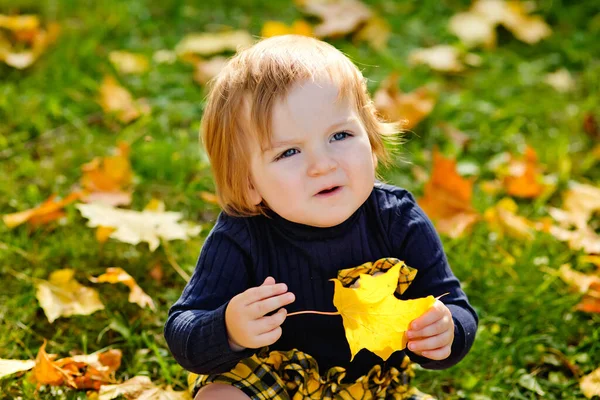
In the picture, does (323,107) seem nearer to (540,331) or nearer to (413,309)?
(413,309)

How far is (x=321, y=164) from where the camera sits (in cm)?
175

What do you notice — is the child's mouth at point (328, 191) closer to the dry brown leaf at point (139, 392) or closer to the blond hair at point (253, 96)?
the blond hair at point (253, 96)

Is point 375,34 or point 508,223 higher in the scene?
point 375,34

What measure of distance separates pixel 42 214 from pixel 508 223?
1.51m

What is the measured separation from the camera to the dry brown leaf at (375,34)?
3.71 meters

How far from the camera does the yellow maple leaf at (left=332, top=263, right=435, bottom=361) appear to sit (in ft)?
5.60

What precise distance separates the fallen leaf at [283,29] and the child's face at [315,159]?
175cm

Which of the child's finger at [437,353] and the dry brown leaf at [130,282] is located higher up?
the child's finger at [437,353]

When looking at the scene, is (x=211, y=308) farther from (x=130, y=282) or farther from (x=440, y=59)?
(x=440, y=59)

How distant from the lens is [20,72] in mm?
3395

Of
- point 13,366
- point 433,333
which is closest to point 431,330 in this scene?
point 433,333

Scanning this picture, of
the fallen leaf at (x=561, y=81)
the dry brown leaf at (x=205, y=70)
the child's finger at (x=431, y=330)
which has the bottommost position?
the fallen leaf at (x=561, y=81)

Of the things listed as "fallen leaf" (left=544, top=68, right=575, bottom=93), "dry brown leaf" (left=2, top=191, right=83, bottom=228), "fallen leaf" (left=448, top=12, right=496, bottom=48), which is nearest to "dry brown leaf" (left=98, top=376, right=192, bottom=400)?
"dry brown leaf" (left=2, top=191, right=83, bottom=228)

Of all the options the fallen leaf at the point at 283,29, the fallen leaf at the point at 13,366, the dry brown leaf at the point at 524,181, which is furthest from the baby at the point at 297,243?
the fallen leaf at the point at 283,29
